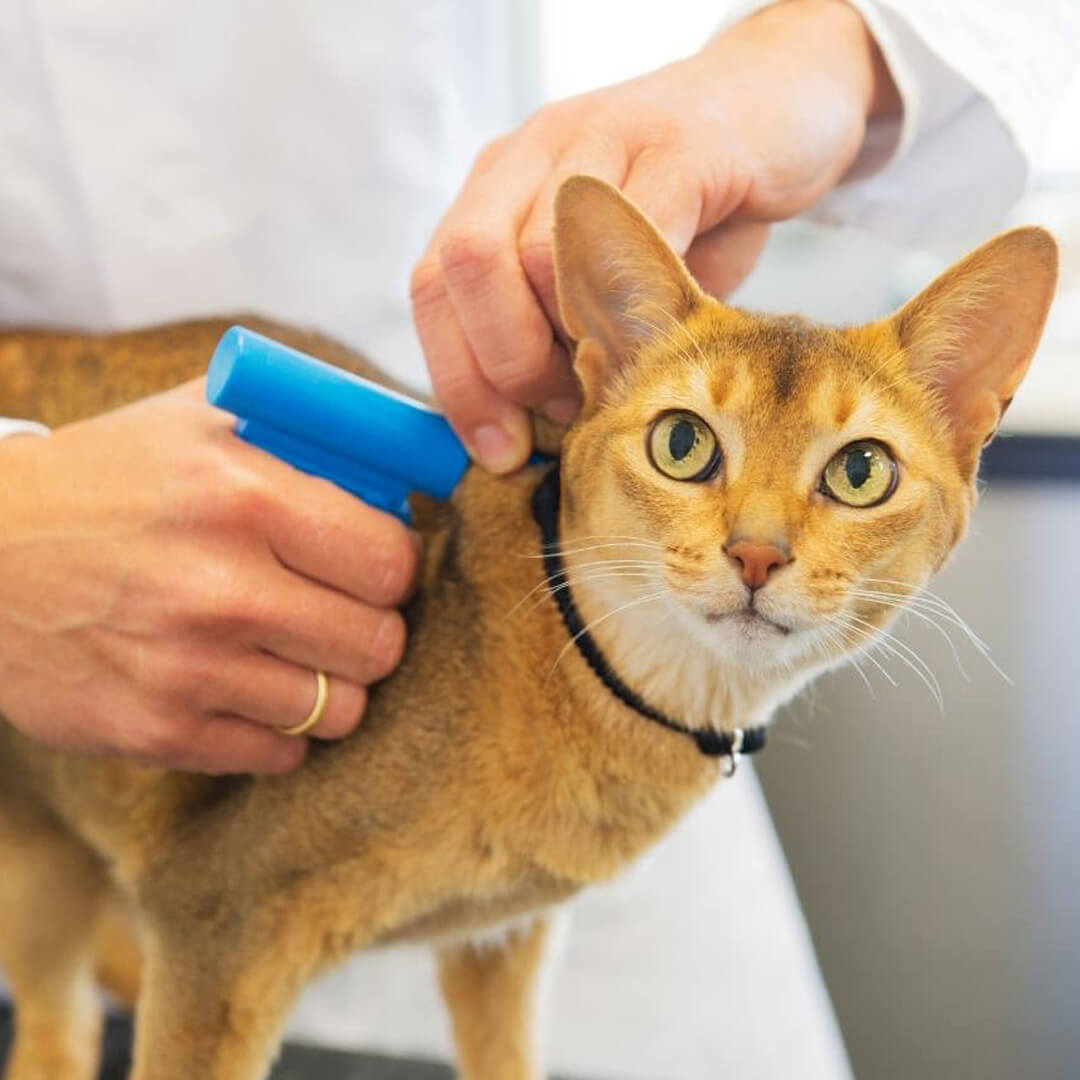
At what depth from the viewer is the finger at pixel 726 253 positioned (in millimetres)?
812

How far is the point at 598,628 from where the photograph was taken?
721 millimetres

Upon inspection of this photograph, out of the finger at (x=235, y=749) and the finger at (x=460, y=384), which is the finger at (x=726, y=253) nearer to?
the finger at (x=460, y=384)

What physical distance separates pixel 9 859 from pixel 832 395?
799 millimetres

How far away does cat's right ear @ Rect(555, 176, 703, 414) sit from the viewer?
62cm

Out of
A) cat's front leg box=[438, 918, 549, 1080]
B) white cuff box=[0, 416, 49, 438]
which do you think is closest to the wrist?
white cuff box=[0, 416, 49, 438]

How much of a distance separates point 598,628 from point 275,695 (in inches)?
8.2

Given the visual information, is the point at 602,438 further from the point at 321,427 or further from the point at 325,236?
the point at 325,236

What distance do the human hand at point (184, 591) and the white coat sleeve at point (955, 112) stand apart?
548mm

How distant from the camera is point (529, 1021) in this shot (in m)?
0.93

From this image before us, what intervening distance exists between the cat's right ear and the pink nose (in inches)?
6.7

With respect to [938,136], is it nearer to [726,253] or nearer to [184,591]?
[726,253]

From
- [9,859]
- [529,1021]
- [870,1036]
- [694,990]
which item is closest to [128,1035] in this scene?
[9,859]

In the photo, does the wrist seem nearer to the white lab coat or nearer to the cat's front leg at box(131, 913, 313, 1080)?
the white lab coat

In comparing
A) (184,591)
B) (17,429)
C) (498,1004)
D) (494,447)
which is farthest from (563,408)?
(498,1004)
